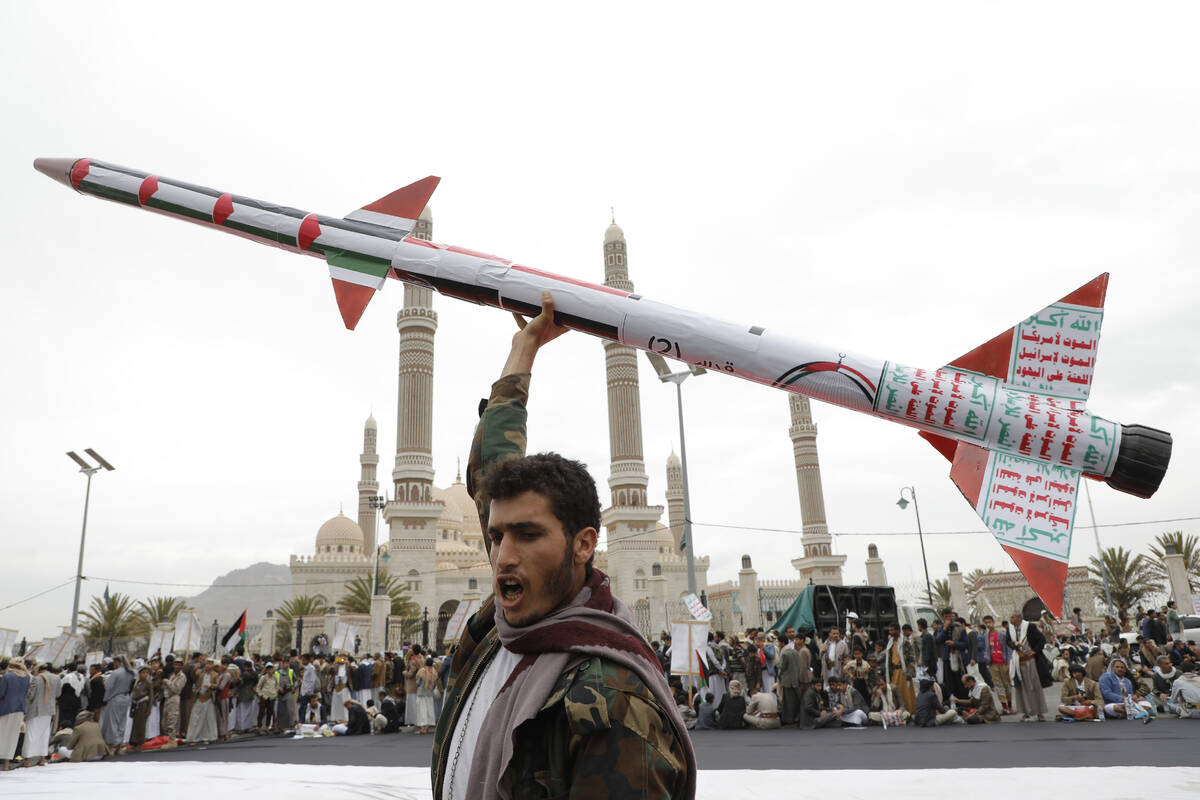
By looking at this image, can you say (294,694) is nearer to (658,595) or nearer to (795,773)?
(795,773)

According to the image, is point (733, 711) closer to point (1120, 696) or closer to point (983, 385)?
point (1120, 696)

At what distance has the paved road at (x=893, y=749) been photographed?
726cm

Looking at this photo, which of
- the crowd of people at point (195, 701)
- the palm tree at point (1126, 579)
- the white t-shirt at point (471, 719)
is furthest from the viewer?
the palm tree at point (1126, 579)

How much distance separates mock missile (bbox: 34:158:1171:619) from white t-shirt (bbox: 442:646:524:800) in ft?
12.1

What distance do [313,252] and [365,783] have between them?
16.0 ft

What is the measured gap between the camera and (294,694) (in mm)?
16750

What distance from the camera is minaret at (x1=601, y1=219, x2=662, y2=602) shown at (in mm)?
35531

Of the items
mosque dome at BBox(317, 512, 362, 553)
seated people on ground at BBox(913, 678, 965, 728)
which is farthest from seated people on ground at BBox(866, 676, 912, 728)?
mosque dome at BBox(317, 512, 362, 553)

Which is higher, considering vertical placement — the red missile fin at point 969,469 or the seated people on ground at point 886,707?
the red missile fin at point 969,469

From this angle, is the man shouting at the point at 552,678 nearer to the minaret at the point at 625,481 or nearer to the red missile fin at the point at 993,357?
the red missile fin at the point at 993,357

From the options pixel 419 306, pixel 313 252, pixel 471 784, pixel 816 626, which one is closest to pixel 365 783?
pixel 313 252

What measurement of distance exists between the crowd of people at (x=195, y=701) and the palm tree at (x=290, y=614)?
23.1m

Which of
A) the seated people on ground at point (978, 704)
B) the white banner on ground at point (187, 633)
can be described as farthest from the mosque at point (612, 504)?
the seated people on ground at point (978, 704)

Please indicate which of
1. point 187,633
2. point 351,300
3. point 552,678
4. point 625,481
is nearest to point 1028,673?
point 351,300
